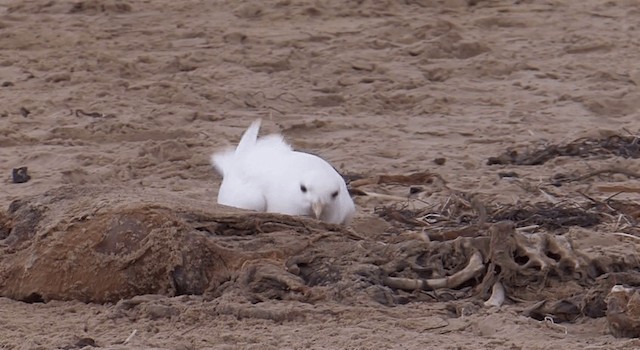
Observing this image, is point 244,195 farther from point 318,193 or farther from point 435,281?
point 435,281

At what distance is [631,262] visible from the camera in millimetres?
4582

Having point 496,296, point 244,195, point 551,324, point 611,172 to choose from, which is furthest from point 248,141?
point 551,324

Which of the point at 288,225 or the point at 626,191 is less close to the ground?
the point at 288,225

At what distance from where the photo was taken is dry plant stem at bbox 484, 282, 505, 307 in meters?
4.27

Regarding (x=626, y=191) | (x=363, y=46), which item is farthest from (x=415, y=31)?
(x=626, y=191)

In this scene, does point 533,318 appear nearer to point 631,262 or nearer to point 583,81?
point 631,262

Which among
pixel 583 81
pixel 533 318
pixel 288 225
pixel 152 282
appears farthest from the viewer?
pixel 583 81

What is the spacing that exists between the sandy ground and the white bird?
0.19 meters

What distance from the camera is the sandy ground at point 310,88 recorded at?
682cm

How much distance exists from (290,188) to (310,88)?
2.81m

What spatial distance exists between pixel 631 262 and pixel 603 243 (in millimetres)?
501

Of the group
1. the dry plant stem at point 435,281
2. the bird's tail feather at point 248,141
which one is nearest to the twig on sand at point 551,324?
the dry plant stem at point 435,281

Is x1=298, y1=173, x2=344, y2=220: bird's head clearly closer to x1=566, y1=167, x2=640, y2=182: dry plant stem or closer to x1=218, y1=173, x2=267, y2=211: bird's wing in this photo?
x1=218, y1=173, x2=267, y2=211: bird's wing

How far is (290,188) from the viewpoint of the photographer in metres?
5.54
